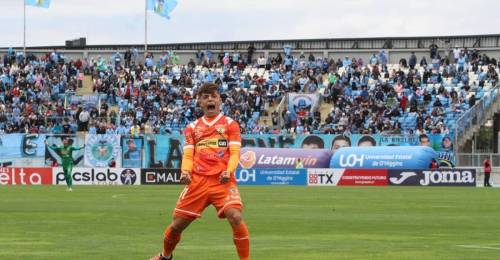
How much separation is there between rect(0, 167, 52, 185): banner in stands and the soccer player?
4569cm

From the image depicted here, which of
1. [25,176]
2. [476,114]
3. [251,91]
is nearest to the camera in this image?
[25,176]

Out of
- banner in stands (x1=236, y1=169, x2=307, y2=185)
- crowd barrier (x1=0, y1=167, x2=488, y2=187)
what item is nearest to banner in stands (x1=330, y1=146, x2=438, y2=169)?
crowd barrier (x1=0, y1=167, x2=488, y2=187)

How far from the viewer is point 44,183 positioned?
58875mm

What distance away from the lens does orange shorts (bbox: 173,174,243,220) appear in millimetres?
13953

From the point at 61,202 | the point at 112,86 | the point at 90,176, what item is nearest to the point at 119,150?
the point at 90,176

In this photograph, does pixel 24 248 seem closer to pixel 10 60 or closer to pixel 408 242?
pixel 408 242

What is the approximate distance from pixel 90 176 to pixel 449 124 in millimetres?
19506

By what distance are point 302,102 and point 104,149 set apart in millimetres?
12799

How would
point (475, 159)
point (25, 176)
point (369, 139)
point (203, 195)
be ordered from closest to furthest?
point (203, 195) < point (475, 159) < point (25, 176) < point (369, 139)

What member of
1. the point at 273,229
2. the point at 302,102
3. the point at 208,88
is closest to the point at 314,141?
the point at 302,102

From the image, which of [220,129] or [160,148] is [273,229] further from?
[160,148]

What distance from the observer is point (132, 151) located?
201 ft

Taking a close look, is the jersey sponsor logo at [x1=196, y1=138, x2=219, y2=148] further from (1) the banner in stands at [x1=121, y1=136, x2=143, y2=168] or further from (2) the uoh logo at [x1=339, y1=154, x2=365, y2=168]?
(1) the banner in stands at [x1=121, y1=136, x2=143, y2=168]

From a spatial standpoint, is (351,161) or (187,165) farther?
(351,161)
